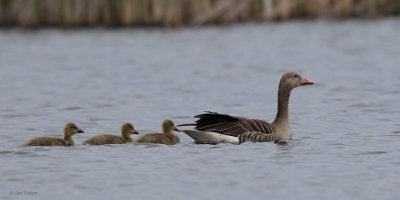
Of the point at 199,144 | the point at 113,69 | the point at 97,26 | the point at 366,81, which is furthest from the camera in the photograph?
the point at 97,26

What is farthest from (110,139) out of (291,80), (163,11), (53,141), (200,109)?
(163,11)

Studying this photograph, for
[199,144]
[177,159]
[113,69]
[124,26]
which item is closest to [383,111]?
[199,144]

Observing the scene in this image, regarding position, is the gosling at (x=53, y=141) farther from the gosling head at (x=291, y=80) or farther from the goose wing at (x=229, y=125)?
the gosling head at (x=291, y=80)

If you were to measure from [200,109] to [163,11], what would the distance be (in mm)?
22659

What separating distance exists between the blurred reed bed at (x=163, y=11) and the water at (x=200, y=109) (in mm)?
1063

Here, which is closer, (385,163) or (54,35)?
(385,163)

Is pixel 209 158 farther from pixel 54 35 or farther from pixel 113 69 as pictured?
pixel 54 35

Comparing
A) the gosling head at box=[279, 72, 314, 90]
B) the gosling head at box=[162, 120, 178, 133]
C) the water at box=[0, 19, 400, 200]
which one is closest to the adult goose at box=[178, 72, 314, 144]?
the water at box=[0, 19, 400, 200]

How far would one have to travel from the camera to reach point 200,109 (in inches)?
757

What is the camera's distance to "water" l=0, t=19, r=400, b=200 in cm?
1061

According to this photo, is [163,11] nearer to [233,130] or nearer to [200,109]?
[200,109]

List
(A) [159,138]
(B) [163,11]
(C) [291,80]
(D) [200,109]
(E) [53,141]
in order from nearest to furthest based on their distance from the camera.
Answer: (E) [53,141] → (A) [159,138] → (C) [291,80] → (D) [200,109] → (B) [163,11]

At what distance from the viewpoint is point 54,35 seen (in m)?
44.6

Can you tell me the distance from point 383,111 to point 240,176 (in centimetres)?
764
